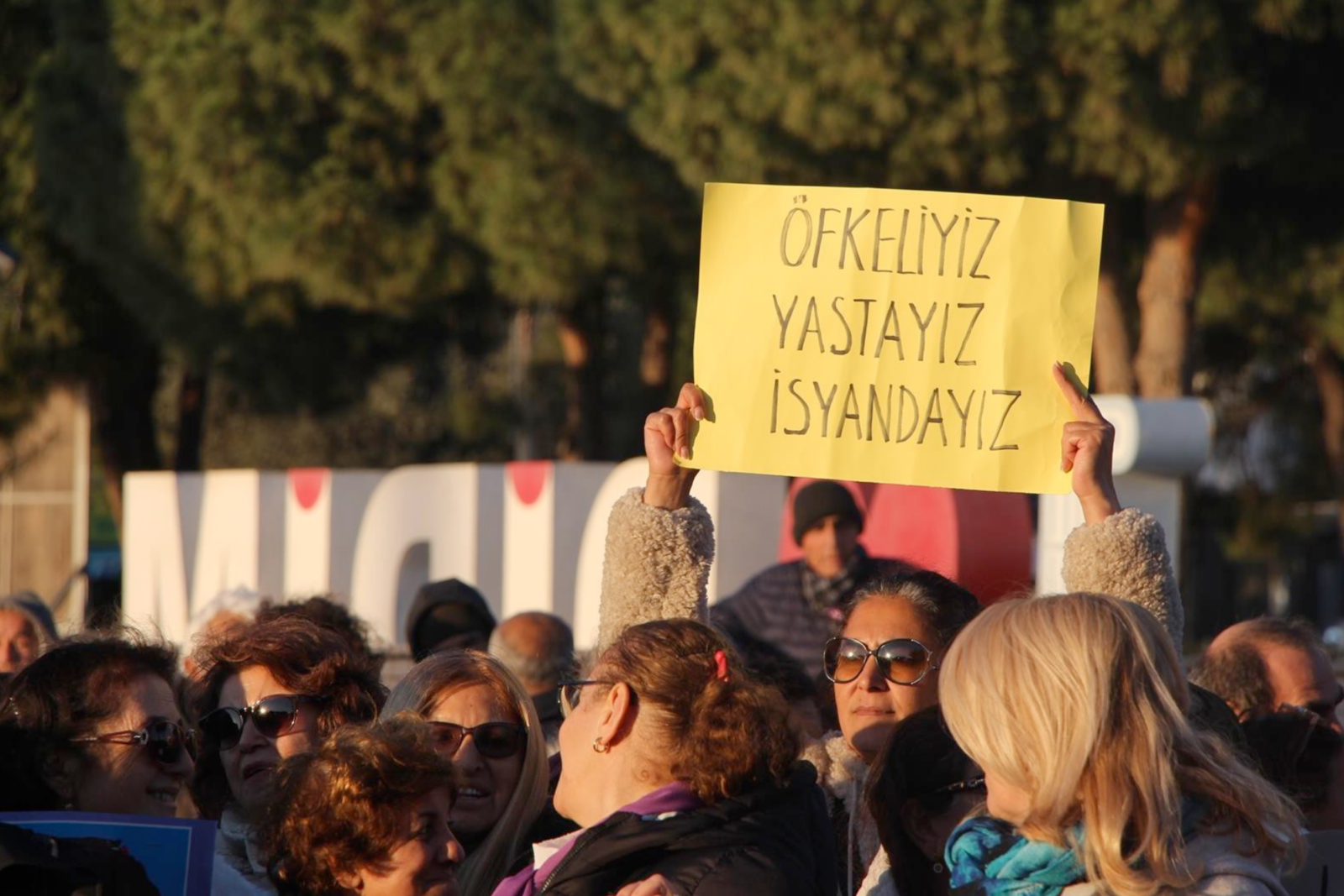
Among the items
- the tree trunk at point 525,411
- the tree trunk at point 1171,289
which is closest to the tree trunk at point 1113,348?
the tree trunk at point 1171,289

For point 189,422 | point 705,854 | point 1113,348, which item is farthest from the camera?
point 189,422

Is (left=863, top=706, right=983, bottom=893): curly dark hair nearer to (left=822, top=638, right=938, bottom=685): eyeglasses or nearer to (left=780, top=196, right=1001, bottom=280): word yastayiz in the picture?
(left=822, top=638, right=938, bottom=685): eyeglasses

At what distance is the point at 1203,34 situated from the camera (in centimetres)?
1041

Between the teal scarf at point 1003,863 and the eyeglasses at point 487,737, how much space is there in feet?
3.79

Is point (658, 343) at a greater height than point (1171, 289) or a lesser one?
lesser

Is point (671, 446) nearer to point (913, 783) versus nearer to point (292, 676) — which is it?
point (292, 676)

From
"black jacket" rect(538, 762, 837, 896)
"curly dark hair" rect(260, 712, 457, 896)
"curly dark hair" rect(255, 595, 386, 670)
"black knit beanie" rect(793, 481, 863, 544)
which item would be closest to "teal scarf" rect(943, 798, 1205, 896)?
"black jacket" rect(538, 762, 837, 896)

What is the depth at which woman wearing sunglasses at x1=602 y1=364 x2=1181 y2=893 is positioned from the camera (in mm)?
3381

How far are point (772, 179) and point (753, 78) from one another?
691 millimetres

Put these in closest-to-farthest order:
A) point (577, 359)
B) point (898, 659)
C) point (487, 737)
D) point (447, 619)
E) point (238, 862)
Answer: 1. point (238, 862)
2. point (487, 737)
3. point (898, 659)
4. point (447, 619)
5. point (577, 359)

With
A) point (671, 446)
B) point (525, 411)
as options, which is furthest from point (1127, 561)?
point (525, 411)

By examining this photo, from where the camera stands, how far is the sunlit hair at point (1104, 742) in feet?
7.50

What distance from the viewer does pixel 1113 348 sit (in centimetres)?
1272

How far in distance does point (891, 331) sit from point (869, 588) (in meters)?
0.53
